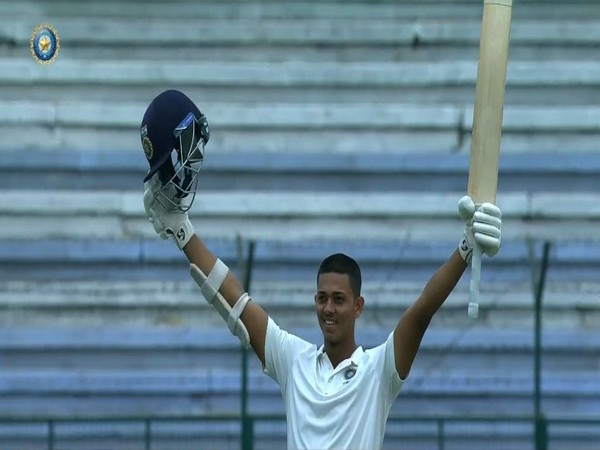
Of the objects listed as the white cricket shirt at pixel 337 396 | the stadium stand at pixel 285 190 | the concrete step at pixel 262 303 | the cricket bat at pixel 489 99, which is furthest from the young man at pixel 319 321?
the concrete step at pixel 262 303

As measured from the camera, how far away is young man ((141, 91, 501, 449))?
5.17m

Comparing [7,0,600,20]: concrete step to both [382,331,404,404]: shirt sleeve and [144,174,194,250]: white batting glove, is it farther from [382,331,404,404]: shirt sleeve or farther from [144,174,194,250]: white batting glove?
[382,331,404,404]: shirt sleeve

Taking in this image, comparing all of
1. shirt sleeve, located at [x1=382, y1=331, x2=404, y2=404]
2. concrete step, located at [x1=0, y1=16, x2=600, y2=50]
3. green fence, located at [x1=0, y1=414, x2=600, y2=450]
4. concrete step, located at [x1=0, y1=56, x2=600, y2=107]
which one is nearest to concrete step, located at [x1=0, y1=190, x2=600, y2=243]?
concrete step, located at [x1=0, y1=56, x2=600, y2=107]

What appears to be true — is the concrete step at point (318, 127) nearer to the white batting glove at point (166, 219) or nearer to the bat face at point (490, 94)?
the white batting glove at point (166, 219)

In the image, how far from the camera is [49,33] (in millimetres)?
11883

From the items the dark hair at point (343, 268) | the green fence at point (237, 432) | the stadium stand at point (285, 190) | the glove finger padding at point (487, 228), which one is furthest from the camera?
the stadium stand at point (285, 190)

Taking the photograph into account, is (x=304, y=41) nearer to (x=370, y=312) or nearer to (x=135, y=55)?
(x=135, y=55)

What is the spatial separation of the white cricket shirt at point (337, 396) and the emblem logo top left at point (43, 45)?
22.4 ft

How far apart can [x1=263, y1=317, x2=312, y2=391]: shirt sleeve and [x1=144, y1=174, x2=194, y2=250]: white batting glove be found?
0.40 metres

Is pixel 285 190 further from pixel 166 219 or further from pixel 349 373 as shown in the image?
pixel 349 373

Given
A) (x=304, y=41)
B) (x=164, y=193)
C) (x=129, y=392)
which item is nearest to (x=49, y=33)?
(x=304, y=41)

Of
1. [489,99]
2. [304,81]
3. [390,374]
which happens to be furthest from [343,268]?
[304,81]

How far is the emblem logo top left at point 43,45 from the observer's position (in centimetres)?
1185

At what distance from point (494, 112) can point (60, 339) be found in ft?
22.8
